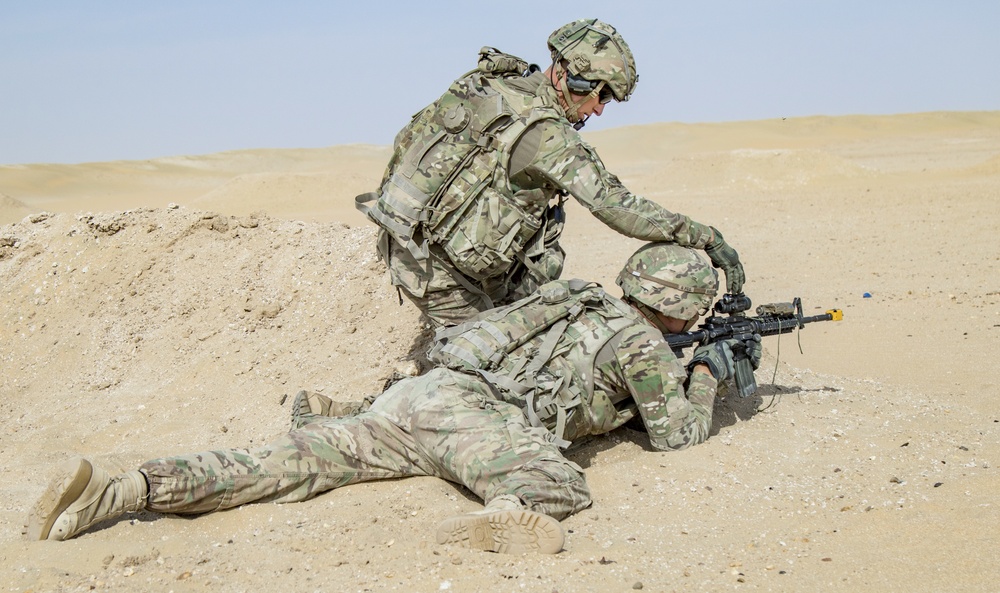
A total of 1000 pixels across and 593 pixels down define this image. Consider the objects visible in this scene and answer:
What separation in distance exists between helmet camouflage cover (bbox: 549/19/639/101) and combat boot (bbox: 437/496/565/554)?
260 centimetres

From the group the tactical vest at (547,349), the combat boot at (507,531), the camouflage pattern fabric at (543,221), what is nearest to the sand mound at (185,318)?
the camouflage pattern fabric at (543,221)

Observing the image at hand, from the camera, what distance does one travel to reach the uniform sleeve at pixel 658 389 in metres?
4.74

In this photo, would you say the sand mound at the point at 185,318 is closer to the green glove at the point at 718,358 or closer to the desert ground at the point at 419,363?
the desert ground at the point at 419,363

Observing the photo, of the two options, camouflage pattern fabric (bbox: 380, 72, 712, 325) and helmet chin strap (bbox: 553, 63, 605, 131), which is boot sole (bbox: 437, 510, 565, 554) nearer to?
camouflage pattern fabric (bbox: 380, 72, 712, 325)

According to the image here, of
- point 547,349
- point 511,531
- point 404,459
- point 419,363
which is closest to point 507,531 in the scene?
point 511,531

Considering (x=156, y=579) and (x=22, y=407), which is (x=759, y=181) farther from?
(x=156, y=579)

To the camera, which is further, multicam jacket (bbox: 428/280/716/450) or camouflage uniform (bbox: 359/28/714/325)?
camouflage uniform (bbox: 359/28/714/325)

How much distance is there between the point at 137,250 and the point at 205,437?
10.3 feet

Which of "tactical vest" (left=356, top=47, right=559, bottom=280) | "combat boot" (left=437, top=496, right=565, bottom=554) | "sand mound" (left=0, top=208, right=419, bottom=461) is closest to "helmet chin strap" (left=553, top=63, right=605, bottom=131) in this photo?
"tactical vest" (left=356, top=47, right=559, bottom=280)

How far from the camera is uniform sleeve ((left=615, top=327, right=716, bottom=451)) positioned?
15.5 feet

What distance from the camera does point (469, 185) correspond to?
17.5 feet

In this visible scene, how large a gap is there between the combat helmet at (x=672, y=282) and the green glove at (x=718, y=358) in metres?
0.23

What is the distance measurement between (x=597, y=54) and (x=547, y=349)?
1.68m

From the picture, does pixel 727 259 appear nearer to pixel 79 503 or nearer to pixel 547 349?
pixel 547 349
